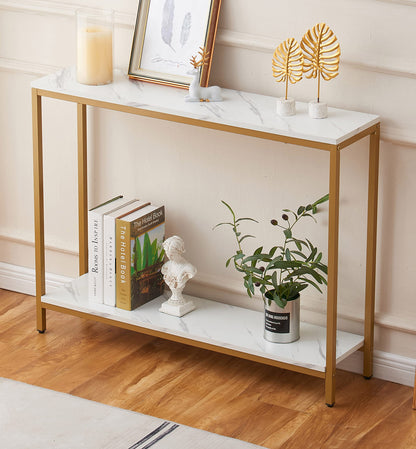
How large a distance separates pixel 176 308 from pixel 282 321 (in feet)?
1.17

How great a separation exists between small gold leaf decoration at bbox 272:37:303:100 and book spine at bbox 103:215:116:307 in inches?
26.2

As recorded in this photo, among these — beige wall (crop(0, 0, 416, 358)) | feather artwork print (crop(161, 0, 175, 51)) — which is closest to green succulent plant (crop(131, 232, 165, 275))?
beige wall (crop(0, 0, 416, 358))

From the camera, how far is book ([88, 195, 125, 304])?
278 centimetres

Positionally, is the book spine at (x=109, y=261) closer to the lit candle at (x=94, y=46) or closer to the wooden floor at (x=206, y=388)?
the wooden floor at (x=206, y=388)

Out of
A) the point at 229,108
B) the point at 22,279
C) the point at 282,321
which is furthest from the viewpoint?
the point at 22,279

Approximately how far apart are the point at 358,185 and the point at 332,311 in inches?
14.8

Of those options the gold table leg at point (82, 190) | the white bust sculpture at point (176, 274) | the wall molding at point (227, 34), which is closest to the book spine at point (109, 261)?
the white bust sculpture at point (176, 274)

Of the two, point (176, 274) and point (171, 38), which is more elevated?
point (171, 38)

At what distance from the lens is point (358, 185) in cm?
257

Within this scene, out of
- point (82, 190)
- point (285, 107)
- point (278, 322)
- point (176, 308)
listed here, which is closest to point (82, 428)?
point (176, 308)

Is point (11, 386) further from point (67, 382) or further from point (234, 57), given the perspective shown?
point (234, 57)

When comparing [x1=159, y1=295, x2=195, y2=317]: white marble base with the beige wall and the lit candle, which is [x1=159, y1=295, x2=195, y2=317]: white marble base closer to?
the beige wall

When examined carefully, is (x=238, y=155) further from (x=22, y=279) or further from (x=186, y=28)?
(x=22, y=279)

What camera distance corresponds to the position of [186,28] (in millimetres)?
2627
